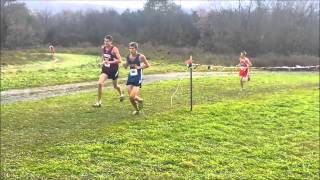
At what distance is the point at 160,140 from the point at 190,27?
46503 mm

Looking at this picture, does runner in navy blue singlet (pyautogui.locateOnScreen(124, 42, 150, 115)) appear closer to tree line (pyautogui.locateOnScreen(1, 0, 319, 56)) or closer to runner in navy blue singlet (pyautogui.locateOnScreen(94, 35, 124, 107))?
runner in navy blue singlet (pyautogui.locateOnScreen(94, 35, 124, 107))

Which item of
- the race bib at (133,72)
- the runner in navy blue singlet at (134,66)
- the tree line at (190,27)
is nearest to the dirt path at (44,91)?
the runner in navy blue singlet at (134,66)

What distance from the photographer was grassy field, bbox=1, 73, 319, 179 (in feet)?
30.7

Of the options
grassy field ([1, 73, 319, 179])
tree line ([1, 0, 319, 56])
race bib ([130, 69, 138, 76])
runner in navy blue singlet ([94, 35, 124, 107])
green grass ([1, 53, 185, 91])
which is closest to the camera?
grassy field ([1, 73, 319, 179])

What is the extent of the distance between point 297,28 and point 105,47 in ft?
147

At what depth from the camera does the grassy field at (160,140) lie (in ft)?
30.7

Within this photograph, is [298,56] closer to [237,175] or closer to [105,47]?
[105,47]

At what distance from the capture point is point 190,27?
57031 millimetres

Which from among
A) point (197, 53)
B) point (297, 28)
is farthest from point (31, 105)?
point (297, 28)

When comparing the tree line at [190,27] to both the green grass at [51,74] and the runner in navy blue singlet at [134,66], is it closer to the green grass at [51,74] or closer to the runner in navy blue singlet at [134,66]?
the green grass at [51,74]

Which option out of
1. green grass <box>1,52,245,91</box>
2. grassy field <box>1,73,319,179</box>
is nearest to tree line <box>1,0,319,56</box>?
green grass <box>1,52,245,91</box>

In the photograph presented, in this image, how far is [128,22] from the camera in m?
56.9

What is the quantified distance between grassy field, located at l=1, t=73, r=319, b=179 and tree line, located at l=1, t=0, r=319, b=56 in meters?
32.4

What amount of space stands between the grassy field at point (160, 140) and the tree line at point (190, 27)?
32.4 metres
